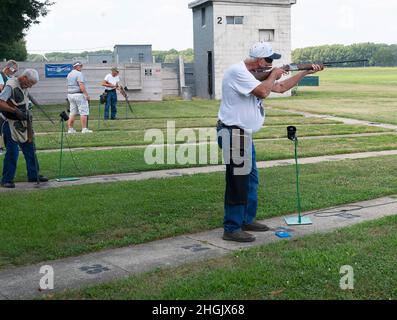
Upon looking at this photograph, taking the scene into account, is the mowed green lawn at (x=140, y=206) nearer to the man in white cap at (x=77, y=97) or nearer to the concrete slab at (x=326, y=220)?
the concrete slab at (x=326, y=220)

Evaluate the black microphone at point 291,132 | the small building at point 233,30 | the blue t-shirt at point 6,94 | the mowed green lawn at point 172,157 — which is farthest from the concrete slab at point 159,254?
the small building at point 233,30

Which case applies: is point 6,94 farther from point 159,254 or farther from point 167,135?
point 167,135

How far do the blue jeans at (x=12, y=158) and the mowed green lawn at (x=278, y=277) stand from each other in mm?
5034

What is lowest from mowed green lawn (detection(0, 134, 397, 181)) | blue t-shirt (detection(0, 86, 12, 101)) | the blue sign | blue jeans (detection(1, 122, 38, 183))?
mowed green lawn (detection(0, 134, 397, 181))

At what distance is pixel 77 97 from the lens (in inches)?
661

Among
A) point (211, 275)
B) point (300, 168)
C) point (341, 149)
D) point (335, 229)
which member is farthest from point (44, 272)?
point (341, 149)

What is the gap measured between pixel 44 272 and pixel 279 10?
32.1 meters

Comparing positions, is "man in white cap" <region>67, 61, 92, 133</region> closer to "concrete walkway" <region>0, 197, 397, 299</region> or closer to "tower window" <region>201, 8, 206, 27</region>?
"concrete walkway" <region>0, 197, 397, 299</region>

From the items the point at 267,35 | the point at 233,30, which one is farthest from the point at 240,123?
the point at 267,35

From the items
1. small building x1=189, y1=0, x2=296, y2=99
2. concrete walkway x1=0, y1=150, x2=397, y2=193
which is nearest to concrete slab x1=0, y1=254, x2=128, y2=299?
concrete walkway x1=0, y1=150, x2=397, y2=193

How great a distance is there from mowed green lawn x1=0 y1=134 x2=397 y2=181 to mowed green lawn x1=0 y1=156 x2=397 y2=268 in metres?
1.48

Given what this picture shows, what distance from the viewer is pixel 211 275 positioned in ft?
17.3

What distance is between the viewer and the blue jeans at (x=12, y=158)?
9.66 meters

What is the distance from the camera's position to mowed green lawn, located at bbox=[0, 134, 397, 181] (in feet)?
36.5
